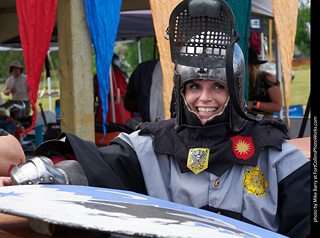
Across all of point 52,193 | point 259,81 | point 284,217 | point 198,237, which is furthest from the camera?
point 259,81

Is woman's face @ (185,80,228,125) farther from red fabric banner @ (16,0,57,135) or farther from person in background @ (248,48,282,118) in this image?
person in background @ (248,48,282,118)

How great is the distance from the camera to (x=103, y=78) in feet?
11.4

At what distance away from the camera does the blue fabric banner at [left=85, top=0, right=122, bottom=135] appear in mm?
3422

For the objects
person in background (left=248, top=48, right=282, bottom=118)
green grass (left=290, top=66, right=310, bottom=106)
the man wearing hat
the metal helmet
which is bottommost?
green grass (left=290, top=66, right=310, bottom=106)

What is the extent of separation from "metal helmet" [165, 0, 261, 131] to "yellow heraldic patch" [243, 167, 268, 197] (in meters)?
0.20

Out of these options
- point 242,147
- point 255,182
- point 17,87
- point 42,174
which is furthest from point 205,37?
point 17,87

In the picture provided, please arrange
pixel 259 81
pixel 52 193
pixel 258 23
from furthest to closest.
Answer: pixel 258 23
pixel 259 81
pixel 52 193

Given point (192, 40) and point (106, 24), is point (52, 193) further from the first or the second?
point (106, 24)

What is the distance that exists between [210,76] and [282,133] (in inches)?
15.0

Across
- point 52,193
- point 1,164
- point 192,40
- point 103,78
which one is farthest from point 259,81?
point 52,193

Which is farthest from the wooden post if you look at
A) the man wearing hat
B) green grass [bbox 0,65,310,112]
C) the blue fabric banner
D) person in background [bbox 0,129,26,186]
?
green grass [bbox 0,65,310,112]

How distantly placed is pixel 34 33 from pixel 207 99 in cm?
165

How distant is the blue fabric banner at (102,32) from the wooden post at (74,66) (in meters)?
0.10

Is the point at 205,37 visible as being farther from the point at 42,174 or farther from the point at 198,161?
the point at 42,174
